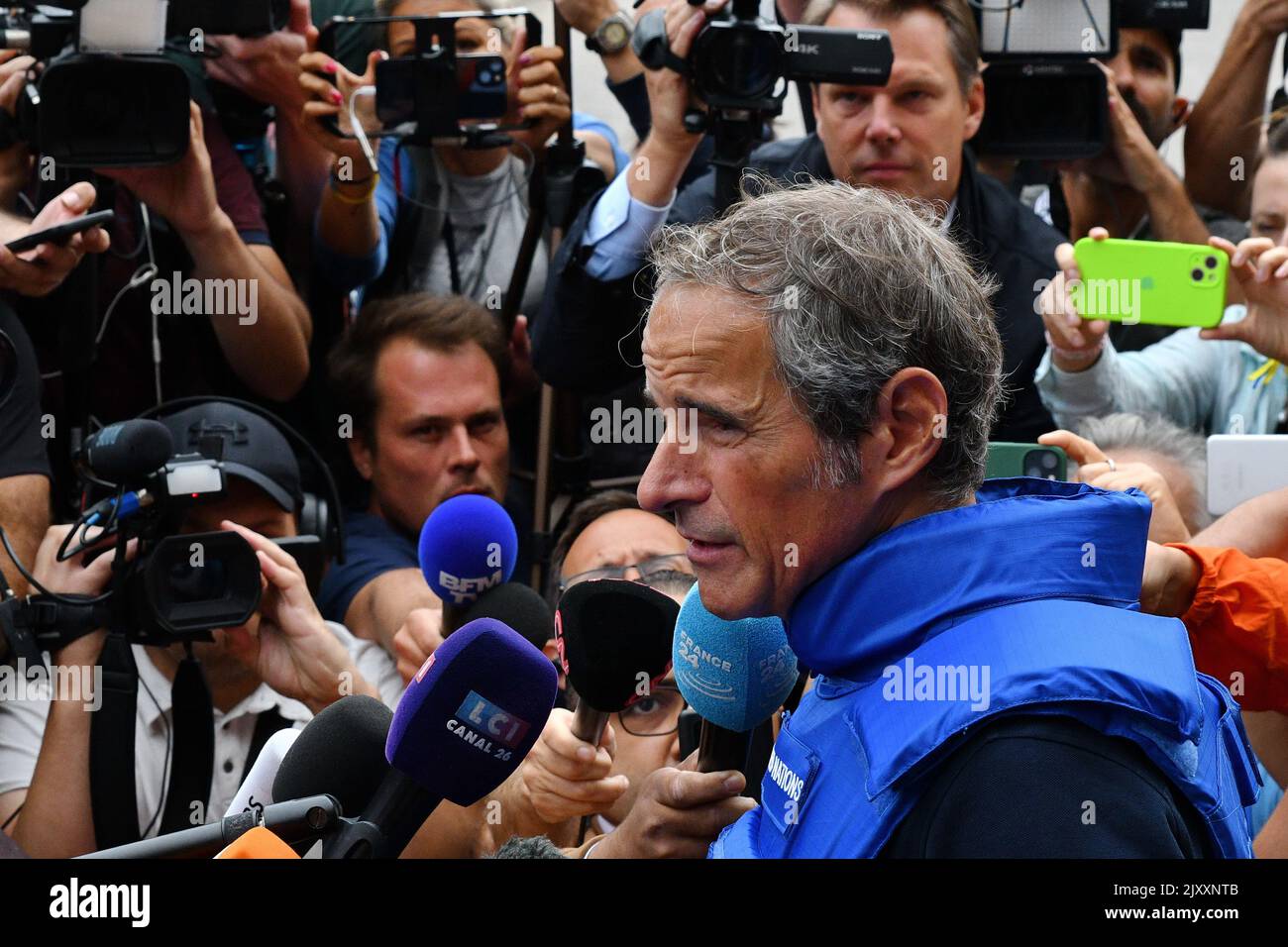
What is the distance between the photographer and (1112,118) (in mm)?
3363

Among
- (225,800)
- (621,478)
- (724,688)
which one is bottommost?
(225,800)

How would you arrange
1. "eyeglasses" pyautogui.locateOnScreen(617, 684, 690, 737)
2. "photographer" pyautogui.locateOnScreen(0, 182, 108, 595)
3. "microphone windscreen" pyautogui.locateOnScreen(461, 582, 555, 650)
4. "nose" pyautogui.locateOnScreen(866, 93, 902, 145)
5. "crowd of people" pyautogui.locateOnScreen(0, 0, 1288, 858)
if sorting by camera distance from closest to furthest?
1. "crowd of people" pyautogui.locateOnScreen(0, 0, 1288, 858)
2. "microphone windscreen" pyautogui.locateOnScreen(461, 582, 555, 650)
3. "eyeglasses" pyautogui.locateOnScreen(617, 684, 690, 737)
4. "photographer" pyautogui.locateOnScreen(0, 182, 108, 595)
5. "nose" pyautogui.locateOnScreen(866, 93, 902, 145)

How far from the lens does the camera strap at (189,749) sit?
2.68m

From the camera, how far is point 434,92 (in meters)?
3.30

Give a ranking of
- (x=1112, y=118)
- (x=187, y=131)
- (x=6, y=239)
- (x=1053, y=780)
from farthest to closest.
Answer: (x=1112, y=118)
(x=187, y=131)
(x=6, y=239)
(x=1053, y=780)

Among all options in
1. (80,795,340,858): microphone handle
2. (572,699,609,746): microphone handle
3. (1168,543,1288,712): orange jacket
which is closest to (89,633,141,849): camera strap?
(572,699,609,746): microphone handle

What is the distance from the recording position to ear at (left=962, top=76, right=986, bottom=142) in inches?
125

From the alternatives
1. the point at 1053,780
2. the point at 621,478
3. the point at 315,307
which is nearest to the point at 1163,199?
the point at 621,478

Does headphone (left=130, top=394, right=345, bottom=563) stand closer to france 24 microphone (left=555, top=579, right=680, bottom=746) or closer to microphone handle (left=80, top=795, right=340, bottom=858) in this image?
france 24 microphone (left=555, top=579, right=680, bottom=746)

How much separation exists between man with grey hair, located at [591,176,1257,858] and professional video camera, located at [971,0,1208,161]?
1.75m

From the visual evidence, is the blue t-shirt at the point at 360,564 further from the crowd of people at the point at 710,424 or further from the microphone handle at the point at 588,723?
the microphone handle at the point at 588,723

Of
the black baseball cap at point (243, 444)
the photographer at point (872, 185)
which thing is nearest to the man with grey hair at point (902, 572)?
the photographer at point (872, 185)

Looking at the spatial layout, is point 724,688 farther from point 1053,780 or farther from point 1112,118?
point 1112,118

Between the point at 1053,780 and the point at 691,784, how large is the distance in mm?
446
